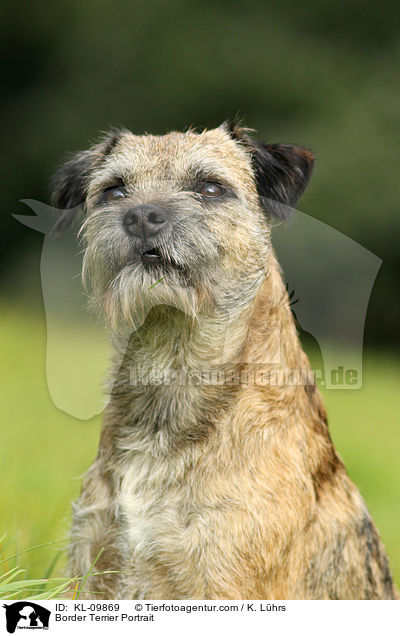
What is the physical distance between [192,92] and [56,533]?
5.73 ft

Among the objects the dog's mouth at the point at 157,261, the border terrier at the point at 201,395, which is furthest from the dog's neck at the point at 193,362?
the dog's mouth at the point at 157,261

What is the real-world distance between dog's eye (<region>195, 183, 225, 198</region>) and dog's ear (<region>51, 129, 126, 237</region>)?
0.40 meters

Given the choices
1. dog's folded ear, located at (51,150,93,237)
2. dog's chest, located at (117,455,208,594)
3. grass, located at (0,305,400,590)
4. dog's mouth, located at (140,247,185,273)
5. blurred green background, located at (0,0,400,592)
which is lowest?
dog's chest, located at (117,455,208,594)

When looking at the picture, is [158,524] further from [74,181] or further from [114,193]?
[74,181]

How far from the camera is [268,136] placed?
2797mm

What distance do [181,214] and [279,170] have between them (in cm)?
42

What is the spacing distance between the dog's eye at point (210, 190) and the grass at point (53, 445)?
26.1 inches

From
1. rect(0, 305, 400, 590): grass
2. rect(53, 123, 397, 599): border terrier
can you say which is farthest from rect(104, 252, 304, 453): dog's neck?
rect(0, 305, 400, 590): grass

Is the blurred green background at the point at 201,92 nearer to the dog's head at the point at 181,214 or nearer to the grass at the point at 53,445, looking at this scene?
the grass at the point at 53,445

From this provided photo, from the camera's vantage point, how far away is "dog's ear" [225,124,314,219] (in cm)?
252

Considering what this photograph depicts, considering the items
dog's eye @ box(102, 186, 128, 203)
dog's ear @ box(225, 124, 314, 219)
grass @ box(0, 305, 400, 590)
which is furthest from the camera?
grass @ box(0, 305, 400, 590)

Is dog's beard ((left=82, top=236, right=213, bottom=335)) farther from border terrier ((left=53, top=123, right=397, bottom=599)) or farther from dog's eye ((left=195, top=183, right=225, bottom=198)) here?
dog's eye ((left=195, top=183, right=225, bottom=198))

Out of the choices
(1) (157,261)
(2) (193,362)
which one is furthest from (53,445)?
(1) (157,261)

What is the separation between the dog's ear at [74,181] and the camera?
2.58 m
